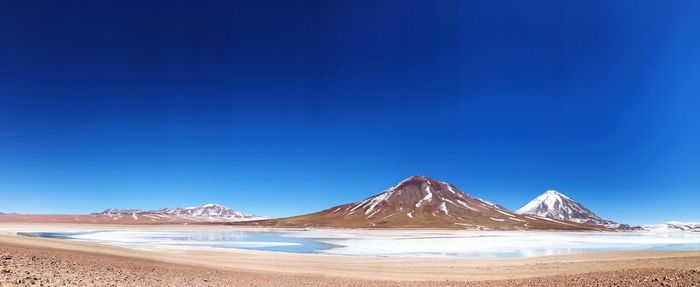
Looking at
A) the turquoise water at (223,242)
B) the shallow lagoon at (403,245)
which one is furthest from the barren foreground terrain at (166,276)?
the turquoise water at (223,242)

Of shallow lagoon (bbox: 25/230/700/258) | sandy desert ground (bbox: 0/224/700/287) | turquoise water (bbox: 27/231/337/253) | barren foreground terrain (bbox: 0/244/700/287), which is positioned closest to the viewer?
barren foreground terrain (bbox: 0/244/700/287)

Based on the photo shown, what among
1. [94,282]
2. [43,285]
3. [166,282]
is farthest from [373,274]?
[43,285]

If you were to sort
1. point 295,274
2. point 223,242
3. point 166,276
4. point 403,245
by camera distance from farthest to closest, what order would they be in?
point 223,242 < point 403,245 < point 295,274 < point 166,276

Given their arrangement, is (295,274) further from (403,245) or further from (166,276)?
(403,245)

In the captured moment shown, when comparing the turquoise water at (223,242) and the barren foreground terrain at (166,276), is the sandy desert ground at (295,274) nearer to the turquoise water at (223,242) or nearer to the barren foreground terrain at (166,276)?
the barren foreground terrain at (166,276)

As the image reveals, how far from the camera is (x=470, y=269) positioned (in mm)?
30094

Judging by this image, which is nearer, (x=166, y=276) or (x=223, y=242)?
(x=166, y=276)

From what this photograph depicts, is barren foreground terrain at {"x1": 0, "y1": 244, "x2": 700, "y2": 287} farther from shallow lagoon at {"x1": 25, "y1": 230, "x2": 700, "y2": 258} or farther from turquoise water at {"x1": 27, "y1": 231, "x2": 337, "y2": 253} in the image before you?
turquoise water at {"x1": 27, "y1": 231, "x2": 337, "y2": 253}

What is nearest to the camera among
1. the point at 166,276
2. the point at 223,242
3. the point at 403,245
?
the point at 166,276

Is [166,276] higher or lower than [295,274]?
higher

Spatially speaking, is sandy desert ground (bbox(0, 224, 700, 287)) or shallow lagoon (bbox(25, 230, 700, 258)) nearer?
sandy desert ground (bbox(0, 224, 700, 287))

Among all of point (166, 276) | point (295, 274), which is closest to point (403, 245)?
point (295, 274)

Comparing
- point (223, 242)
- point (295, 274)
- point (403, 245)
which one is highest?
point (403, 245)

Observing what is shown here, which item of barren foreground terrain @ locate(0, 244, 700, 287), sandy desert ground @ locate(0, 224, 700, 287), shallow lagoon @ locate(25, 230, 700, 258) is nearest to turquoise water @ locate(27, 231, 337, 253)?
shallow lagoon @ locate(25, 230, 700, 258)
